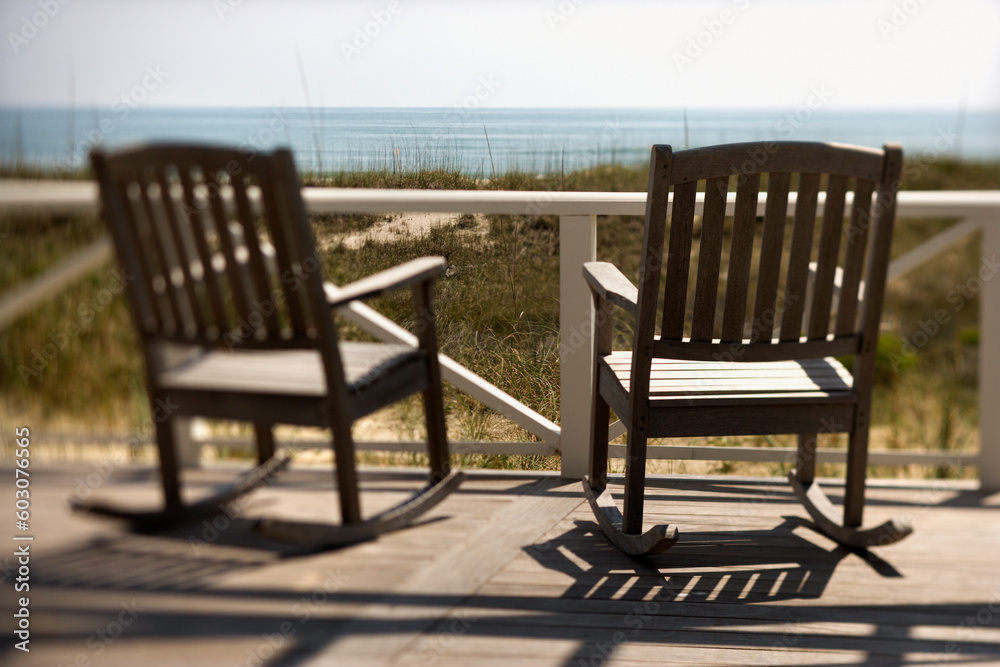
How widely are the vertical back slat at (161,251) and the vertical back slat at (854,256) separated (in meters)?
1.21

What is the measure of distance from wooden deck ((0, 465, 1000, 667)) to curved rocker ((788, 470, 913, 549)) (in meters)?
0.04

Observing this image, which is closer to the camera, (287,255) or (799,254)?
(287,255)

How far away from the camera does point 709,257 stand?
138 centimetres

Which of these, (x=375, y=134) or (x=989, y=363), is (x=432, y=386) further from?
(x=989, y=363)

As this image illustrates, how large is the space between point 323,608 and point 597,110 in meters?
1.19

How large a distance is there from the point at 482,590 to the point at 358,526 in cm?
35

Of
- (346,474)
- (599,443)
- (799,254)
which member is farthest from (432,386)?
(799,254)

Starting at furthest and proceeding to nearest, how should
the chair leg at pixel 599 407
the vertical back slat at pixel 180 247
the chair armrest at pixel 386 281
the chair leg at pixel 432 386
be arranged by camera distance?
1. the chair leg at pixel 599 407
2. the chair leg at pixel 432 386
3. the chair armrest at pixel 386 281
4. the vertical back slat at pixel 180 247

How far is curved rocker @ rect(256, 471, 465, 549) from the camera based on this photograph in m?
1.13

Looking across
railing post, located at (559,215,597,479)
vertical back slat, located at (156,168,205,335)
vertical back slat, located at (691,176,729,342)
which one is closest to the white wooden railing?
railing post, located at (559,215,597,479)

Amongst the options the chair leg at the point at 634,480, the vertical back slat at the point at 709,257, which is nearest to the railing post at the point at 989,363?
the vertical back slat at the point at 709,257

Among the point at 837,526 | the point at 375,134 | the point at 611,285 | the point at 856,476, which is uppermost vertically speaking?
the point at 375,134

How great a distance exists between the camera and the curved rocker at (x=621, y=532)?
1.44 m

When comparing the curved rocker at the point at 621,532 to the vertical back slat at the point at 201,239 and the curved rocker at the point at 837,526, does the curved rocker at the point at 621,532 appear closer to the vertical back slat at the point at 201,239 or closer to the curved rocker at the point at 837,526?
the curved rocker at the point at 837,526
